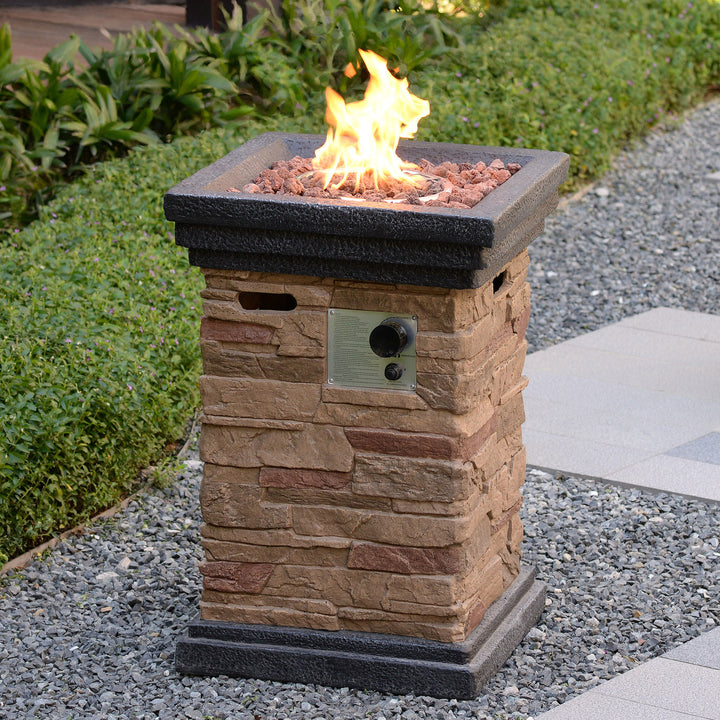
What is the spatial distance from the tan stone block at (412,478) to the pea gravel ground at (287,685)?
561 millimetres

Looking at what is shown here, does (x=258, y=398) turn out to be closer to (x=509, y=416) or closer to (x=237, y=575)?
(x=237, y=575)

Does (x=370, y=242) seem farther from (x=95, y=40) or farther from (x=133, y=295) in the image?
(x=95, y=40)

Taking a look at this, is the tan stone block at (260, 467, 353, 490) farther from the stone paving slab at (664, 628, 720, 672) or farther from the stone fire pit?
the stone paving slab at (664, 628, 720, 672)

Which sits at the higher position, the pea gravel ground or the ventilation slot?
the ventilation slot

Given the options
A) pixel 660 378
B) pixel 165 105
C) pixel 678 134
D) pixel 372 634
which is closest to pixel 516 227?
pixel 372 634

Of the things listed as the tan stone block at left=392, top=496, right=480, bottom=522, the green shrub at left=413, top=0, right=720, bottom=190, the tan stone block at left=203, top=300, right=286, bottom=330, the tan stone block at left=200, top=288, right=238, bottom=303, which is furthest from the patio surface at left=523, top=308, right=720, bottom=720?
the green shrub at left=413, top=0, right=720, bottom=190

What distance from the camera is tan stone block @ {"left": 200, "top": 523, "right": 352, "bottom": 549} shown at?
333cm

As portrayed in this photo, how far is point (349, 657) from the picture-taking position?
133 inches

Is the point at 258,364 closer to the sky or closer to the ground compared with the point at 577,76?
closer to the sky

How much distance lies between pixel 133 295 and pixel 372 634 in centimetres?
215

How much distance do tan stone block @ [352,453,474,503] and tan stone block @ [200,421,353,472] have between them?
5 cm

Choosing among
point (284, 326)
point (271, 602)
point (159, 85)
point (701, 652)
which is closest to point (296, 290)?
point (284, 326)

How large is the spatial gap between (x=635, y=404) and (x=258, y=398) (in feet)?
8.42

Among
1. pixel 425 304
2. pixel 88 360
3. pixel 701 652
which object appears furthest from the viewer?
pixel 88 360
